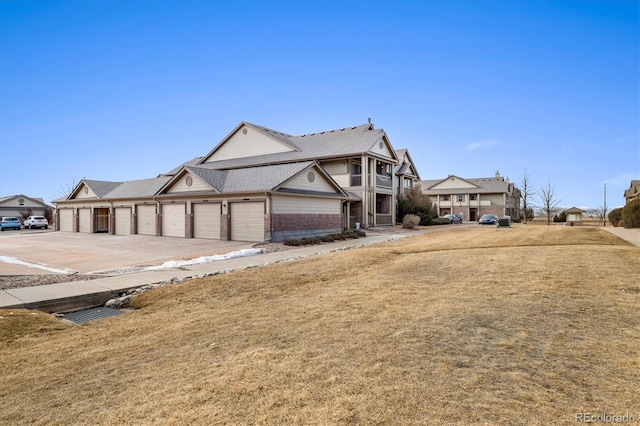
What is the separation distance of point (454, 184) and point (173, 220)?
167 feet

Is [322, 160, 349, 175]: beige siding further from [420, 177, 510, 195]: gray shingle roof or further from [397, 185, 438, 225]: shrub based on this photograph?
[420, 177, 510, 195]: gray shingle roof

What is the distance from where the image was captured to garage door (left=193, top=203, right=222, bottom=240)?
73.7 feet

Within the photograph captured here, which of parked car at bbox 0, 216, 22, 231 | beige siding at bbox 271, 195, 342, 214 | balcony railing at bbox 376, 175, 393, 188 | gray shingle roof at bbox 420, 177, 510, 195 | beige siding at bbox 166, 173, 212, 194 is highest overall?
gray shingle roof at bbox 420, 177, 510, 195

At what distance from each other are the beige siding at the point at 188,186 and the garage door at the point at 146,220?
9.17 feet

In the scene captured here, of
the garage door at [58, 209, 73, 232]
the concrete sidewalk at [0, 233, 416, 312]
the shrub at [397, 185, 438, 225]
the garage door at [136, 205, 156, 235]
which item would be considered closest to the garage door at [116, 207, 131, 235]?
the garage door at [136, 205, 156, 235]

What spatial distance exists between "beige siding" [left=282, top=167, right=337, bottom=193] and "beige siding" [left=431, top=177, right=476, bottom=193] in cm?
4366

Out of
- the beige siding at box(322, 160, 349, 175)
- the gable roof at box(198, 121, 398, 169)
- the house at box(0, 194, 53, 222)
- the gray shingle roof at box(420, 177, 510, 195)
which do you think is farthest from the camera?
the gray shingle roof at box(420, 177, 510, 195)

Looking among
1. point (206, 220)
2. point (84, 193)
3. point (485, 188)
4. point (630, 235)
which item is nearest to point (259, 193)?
point (206, 220)

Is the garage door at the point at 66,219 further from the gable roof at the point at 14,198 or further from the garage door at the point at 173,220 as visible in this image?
the gable roof at the point at 14,198

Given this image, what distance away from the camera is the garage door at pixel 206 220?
73.7ft

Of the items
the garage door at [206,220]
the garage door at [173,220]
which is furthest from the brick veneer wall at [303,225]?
the garage door at [173,220]

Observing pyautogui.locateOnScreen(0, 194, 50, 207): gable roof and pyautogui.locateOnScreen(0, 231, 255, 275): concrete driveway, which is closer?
pyautogui.locateOnScreen(0, 231, 255, 275): concrete driveway

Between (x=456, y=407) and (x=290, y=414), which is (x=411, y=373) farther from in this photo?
(x=290, y=414)

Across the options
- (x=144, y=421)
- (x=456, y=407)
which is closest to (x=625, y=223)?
(x=456, y=407)
